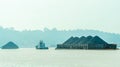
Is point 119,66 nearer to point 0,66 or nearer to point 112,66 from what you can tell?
point 112,66

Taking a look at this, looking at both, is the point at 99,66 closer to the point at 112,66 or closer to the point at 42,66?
the point at 112,66

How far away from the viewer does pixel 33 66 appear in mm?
76375

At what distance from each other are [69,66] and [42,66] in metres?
4.38

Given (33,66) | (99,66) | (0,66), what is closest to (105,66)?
(99,66)

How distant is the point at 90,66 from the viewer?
77.0m

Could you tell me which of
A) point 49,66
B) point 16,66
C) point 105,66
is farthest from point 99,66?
point 16,66

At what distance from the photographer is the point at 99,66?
76500 millimetres

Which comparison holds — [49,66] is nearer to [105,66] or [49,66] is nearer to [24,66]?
[24,66]

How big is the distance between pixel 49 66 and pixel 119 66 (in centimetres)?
1133

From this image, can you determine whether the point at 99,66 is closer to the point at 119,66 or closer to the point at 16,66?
the point at 119,66

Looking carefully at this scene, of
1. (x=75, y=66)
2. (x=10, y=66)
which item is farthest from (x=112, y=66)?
(x=10, y=66)

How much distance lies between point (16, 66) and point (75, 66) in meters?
9.59

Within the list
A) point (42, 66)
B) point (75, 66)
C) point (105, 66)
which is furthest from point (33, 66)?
point (105, 66)

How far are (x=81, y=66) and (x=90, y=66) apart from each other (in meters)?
1.48
